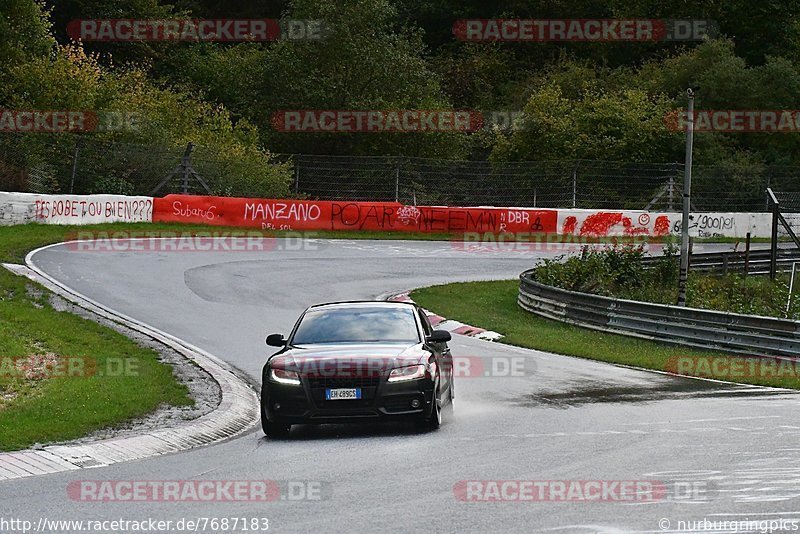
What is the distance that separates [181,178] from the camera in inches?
1629

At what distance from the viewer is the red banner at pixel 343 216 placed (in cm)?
3966

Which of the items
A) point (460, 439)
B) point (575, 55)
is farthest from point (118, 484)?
point (575, 55)

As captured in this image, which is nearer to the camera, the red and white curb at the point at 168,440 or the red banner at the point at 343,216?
the red and white curb at the point at 168,440

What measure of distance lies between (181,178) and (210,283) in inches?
568

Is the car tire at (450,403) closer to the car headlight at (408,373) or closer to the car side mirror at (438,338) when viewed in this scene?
the car side mirror at (438,338)

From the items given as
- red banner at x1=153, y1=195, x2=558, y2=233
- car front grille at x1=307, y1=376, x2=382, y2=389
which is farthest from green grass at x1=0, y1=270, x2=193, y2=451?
red banner at x1=153, y1=195, x2=558, y2=233

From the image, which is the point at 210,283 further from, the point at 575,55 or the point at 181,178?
the point at 575,55

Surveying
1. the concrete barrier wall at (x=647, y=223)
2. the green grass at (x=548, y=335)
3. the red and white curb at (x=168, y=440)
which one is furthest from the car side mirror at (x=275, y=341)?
the concrete barrier wall at (x=647, y=223)

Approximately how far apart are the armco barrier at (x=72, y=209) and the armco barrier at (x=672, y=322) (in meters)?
15.5

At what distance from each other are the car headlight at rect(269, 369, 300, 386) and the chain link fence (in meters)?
28.0

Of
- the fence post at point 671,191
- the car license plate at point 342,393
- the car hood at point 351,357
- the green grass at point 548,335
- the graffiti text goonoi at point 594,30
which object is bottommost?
the green grass at point 548,335

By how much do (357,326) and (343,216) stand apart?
92.4 ft

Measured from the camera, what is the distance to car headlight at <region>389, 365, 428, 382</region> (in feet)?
41.8

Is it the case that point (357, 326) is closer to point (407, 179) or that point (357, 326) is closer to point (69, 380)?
point (69, 380)
